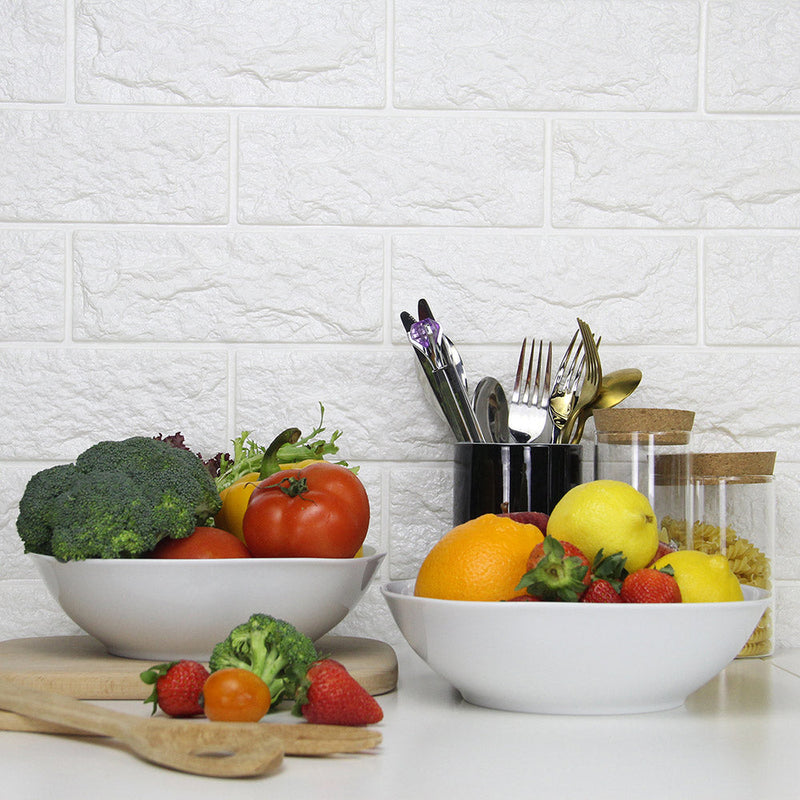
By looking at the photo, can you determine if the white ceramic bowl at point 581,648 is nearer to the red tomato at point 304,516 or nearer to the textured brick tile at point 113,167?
the red tomato at point 304,516

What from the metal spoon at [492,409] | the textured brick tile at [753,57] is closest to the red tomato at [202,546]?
the metal spoon at [492,409]

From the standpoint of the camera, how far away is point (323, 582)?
879mm

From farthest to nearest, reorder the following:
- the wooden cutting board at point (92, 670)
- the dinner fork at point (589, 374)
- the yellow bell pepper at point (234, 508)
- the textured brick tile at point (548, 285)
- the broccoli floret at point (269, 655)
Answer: the textured brick tile at point (548, 285), the dinner fork at point (589, 374), the yellow bell pepper at point (234, 508), the wooden cutting board at point (92, 670), the broccoli floret at point (269, 655)

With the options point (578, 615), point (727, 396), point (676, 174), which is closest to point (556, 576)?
point (578, 615)

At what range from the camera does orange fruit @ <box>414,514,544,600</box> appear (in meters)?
0.77

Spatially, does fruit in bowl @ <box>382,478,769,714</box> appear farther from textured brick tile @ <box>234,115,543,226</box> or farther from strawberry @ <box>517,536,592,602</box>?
textured brick tile @ <box>234,115,543,226</box>

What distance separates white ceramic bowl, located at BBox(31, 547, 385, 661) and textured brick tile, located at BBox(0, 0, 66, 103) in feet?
2.01

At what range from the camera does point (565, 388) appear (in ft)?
3.75

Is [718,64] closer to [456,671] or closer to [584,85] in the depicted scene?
[584,85]

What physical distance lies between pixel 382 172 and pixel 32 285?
448 millimetres

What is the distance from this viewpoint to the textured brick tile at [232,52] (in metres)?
1.20

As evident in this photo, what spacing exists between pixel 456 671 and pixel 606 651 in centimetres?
12

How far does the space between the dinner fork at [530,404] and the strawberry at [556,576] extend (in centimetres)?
39

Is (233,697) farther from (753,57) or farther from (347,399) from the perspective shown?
(753,57)
